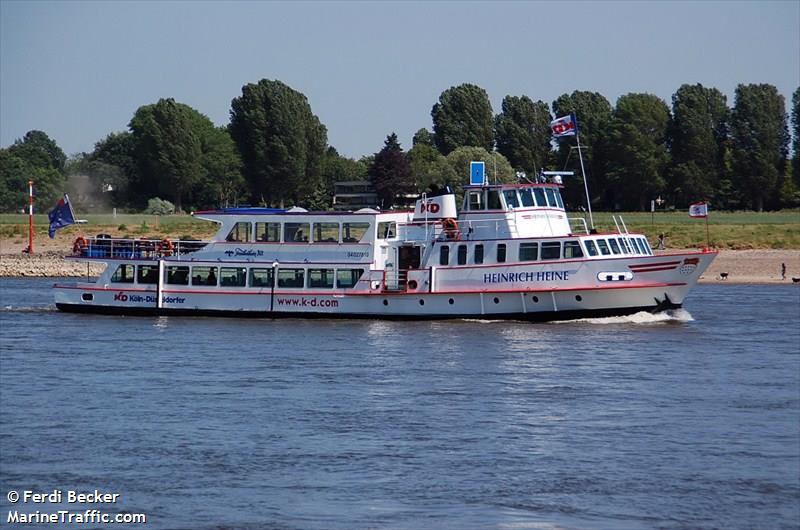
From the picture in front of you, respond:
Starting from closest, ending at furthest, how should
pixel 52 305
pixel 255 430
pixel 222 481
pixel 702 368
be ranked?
pixel 222 481
pixel 255 430
pixel 702 368
pixel 52 305

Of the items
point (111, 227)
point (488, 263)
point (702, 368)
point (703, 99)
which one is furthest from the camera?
point (703, 99)

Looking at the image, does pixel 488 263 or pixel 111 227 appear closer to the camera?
pixel 488 263

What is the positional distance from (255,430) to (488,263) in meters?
19.4

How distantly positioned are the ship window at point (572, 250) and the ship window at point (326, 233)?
28.9 feet

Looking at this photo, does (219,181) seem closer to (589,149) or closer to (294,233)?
(589,149)

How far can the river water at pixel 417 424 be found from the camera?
880 inches

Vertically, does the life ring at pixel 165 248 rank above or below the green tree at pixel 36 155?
below

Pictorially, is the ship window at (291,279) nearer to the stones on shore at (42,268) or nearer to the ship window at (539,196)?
the ship window at (539,196)

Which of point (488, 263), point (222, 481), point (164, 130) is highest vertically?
point (164, 130)

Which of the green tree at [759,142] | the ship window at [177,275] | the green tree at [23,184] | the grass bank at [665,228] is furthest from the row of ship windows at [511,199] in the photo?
the green tree at [23,184]

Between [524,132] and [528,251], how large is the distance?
83.9m

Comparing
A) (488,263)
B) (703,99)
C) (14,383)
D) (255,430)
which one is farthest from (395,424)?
(703,99)

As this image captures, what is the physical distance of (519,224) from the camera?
47.3m

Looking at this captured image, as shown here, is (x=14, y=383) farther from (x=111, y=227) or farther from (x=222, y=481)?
(x=111, y=227)
